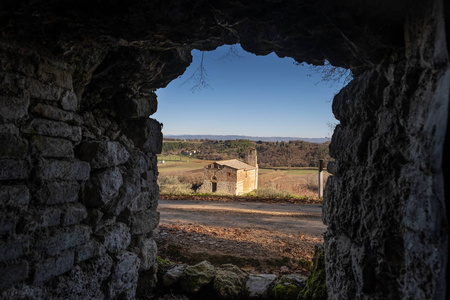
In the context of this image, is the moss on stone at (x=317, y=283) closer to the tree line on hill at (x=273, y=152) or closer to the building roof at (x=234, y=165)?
the building roof at (x=234, y=165)

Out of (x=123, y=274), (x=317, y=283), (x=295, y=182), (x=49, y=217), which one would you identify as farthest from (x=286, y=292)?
(x=295, y=182)

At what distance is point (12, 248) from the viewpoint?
1943 millimetres

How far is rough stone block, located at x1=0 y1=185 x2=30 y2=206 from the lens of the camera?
1920 mm

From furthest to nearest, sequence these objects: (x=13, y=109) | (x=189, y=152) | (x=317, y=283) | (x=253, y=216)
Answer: (x=189, y=152), (x=253, y=216), (x=317, y=283), (x=13, y=109)

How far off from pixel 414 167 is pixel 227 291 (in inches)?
109

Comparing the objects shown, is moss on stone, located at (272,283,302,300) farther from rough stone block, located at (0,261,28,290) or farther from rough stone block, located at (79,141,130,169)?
rough stone block, located at (0,261,28,290)

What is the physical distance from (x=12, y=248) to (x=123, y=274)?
1211 mm

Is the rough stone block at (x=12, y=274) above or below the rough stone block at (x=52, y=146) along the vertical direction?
below

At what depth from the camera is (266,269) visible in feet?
15.1

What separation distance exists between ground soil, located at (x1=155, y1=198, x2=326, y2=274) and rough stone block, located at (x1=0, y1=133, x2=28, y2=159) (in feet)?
11.1

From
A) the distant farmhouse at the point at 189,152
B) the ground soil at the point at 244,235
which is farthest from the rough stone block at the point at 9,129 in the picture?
the distant farmhouse at the point at 189,152

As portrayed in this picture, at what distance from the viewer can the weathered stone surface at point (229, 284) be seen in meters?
3.64

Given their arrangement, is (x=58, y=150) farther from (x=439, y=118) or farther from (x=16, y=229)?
(x=439, y=118)

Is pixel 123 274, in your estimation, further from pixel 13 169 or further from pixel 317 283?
pixel 317 283
